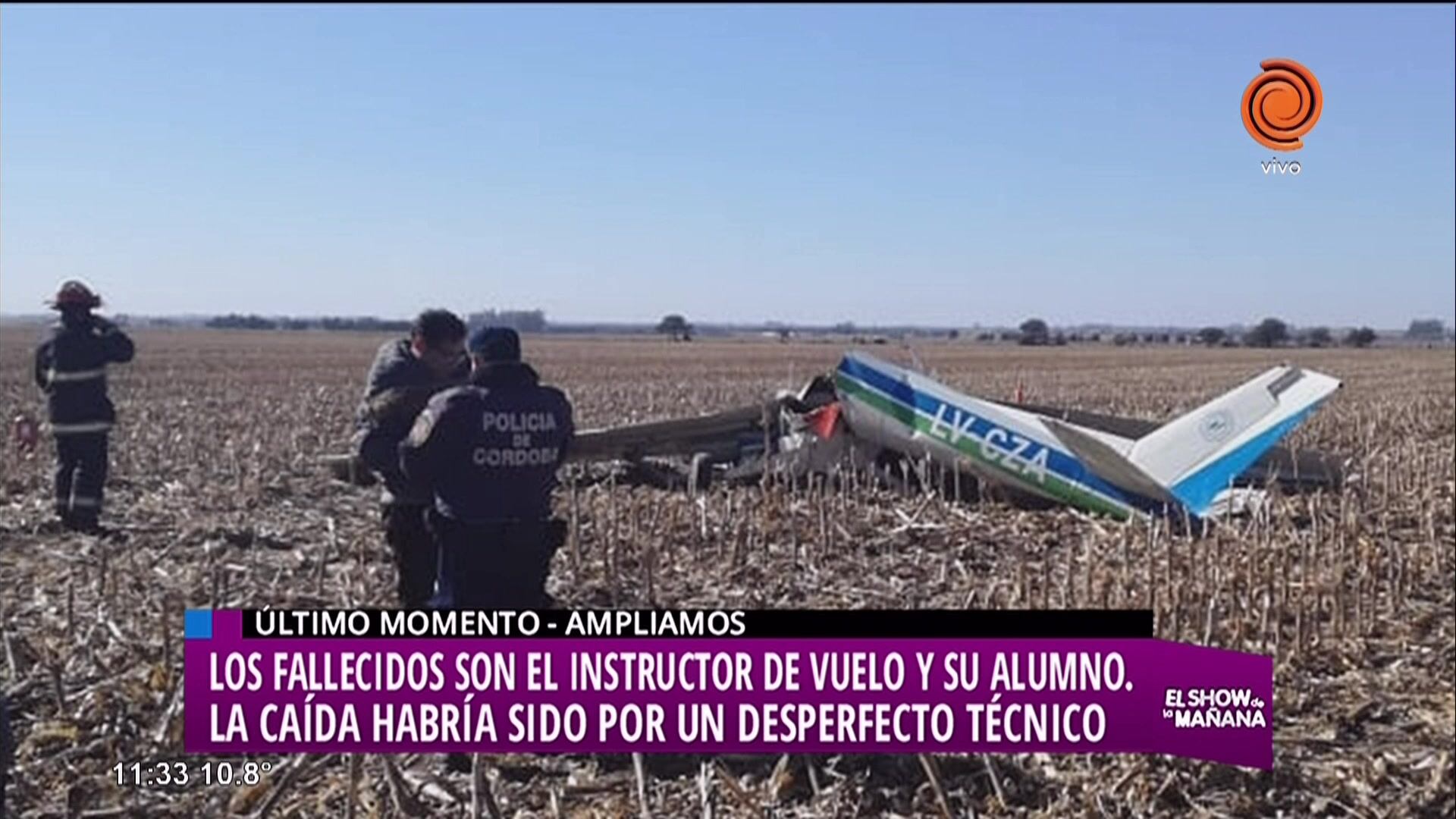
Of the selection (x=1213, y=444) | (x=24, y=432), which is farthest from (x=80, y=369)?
(x=1213, y=444)

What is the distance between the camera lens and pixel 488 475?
425cm

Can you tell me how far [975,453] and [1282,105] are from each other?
16.7 ft

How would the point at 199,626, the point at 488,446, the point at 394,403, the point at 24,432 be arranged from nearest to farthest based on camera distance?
the point at 199,626, the point at 488,446, the point at 394,403, the point at 24,432

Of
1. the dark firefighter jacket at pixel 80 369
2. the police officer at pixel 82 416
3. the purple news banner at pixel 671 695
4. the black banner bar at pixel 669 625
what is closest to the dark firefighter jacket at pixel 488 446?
the black banner bar at pixel 669 625

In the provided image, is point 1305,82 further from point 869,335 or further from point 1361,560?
point 869,335

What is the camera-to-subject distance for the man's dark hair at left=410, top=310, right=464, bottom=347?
4.20m

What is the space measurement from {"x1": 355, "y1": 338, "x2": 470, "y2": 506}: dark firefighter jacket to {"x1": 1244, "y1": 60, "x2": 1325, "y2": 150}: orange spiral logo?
102 inches

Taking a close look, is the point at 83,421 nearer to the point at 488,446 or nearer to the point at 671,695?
the point at 488,446

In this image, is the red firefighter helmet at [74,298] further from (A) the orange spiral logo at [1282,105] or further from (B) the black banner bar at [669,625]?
(A) the orange spiral logo at [1282,105]

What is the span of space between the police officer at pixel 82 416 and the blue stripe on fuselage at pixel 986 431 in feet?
15.0

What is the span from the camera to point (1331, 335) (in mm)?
6129

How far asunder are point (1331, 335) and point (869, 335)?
3125mm

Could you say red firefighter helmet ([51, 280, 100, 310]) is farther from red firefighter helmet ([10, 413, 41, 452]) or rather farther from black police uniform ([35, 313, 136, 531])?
black police uniform ([35, 313, 136, 531])

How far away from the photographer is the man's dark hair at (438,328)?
4199 millimetres
